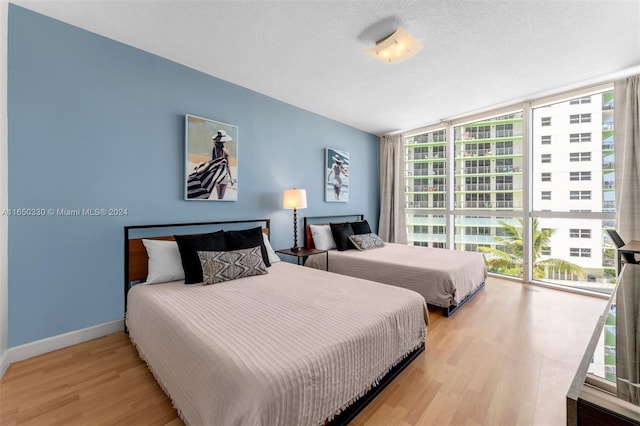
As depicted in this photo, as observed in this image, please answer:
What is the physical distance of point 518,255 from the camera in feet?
12.6

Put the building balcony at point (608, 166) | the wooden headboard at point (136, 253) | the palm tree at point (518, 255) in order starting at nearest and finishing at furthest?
1. the wooden headboard at point (136, 253)
2. the building balcony at point (608, 166)
3. the palm tree at point (518, 255)

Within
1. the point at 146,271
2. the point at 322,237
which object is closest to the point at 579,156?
the point at 322,237

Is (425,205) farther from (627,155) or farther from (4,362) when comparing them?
(4,362)

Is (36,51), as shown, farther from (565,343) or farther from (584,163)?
(584,163)

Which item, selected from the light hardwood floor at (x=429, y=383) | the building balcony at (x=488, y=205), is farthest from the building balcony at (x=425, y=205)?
the light hardwood floor at (x=429, y=383)

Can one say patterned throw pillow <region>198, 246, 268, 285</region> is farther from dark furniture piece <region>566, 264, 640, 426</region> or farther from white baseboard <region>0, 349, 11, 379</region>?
dark furniture piece <region>566, 264, 640, 426</region>

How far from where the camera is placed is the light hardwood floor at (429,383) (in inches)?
54.5

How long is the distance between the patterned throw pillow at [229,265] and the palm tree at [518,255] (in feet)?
12.0

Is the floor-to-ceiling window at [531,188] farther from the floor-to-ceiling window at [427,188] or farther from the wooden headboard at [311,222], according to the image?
the wooden headboard at [311,222]

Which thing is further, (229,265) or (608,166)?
(608,166)

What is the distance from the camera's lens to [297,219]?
3787 mm

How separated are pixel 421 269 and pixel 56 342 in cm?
322

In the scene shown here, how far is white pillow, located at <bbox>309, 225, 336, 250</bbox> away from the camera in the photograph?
3.74 metres

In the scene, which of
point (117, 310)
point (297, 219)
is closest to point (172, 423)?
point (117, 310)
